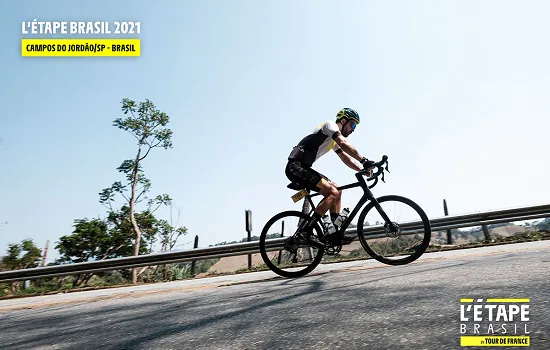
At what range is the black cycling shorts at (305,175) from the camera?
4957mm

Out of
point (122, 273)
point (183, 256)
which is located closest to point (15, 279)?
point (183, 256)

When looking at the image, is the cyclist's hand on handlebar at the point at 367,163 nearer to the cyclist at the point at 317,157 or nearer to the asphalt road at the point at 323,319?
the cyclist at the point at 317,157

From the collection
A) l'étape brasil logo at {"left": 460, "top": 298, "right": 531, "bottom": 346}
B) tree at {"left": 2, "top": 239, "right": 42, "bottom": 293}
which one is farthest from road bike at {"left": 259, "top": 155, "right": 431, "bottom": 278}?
tree at {"left": 2, "top": 239, "right": 42, "bottom": 293}

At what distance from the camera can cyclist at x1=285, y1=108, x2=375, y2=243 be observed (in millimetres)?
4938

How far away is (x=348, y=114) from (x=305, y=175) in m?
1.05

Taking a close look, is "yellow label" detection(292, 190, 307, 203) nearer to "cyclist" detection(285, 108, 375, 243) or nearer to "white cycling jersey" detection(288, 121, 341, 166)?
"cyclist" detection(285, 108, 375, 243)

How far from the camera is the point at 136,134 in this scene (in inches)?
893

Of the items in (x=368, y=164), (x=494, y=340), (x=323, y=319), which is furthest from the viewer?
(x=368, y=164)

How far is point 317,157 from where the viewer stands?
16.6ft

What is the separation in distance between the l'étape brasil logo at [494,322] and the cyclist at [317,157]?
284cm

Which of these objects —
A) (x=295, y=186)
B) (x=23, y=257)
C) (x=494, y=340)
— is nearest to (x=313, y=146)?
(x=295, y=186)

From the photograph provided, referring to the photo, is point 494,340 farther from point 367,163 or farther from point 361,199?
point 361,199

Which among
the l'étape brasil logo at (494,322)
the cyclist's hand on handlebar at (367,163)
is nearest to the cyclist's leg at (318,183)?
the cyclist's hand on handlebar at (367,163)

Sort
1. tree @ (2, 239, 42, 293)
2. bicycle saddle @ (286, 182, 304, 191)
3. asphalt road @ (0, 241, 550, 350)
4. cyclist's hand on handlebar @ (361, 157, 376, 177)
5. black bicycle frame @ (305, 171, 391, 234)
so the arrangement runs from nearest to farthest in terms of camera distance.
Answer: asphalt road @ (0, 241, 550, 350) < cyclist's hand on handlebar @ (361, 157, 376, 177) < black bicycle frame @ (305, 171, 391, 234) < bicycle saddle @ (286, 182, 304, 191) < tree @ (2, 239, 42, 293)
